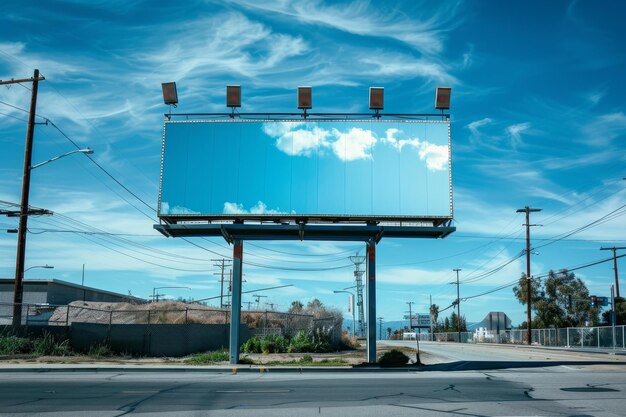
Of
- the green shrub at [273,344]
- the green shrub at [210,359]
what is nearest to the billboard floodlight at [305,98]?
the green shrub at [210,359]

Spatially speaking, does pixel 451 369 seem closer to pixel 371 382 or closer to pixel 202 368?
pixel 371 382

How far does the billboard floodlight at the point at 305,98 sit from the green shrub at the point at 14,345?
16.6m

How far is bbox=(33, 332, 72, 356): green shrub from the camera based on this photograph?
96.6 feet

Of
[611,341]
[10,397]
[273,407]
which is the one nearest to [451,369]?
[273,407]

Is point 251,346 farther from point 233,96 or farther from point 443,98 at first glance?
point 443,98

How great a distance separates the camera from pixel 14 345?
28.8m

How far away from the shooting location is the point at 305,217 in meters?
27.8

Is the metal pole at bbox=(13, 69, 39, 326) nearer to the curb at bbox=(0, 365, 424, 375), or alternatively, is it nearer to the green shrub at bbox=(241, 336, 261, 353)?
the curb at bbox=(0, 365, 424, 375)

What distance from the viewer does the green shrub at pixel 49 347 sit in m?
29.4

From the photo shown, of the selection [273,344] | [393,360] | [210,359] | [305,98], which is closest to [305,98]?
[305,98]

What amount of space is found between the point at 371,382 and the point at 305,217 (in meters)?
10.7

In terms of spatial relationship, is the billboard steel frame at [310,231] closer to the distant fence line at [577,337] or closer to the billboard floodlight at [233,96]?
the billboard floodlight at [233,96]

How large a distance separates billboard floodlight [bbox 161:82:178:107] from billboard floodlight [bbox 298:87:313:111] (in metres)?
5.79

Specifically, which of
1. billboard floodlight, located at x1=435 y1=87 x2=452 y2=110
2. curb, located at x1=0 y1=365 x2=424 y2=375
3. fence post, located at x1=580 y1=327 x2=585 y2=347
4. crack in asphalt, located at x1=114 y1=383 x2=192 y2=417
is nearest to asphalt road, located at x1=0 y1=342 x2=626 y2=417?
crack in asphalt, located at x1=114 y1=383 x2=192 y2=417
